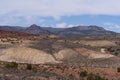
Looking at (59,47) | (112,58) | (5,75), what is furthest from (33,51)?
(5,75)

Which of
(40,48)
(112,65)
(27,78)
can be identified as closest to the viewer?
(27,78)

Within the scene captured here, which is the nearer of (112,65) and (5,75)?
(5,75)

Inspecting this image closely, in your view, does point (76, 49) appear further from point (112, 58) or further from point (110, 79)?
point (110, 79)

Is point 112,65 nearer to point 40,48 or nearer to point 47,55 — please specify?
point 47,55

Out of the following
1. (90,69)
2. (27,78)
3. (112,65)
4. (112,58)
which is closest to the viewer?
(27,78)

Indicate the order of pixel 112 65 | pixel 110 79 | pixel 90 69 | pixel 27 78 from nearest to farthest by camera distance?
pixel 27 78, pixel 110 79, pixel 90 69, pixel 112 65

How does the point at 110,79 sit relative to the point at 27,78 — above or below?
below

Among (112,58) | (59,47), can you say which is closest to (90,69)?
(112,58)
